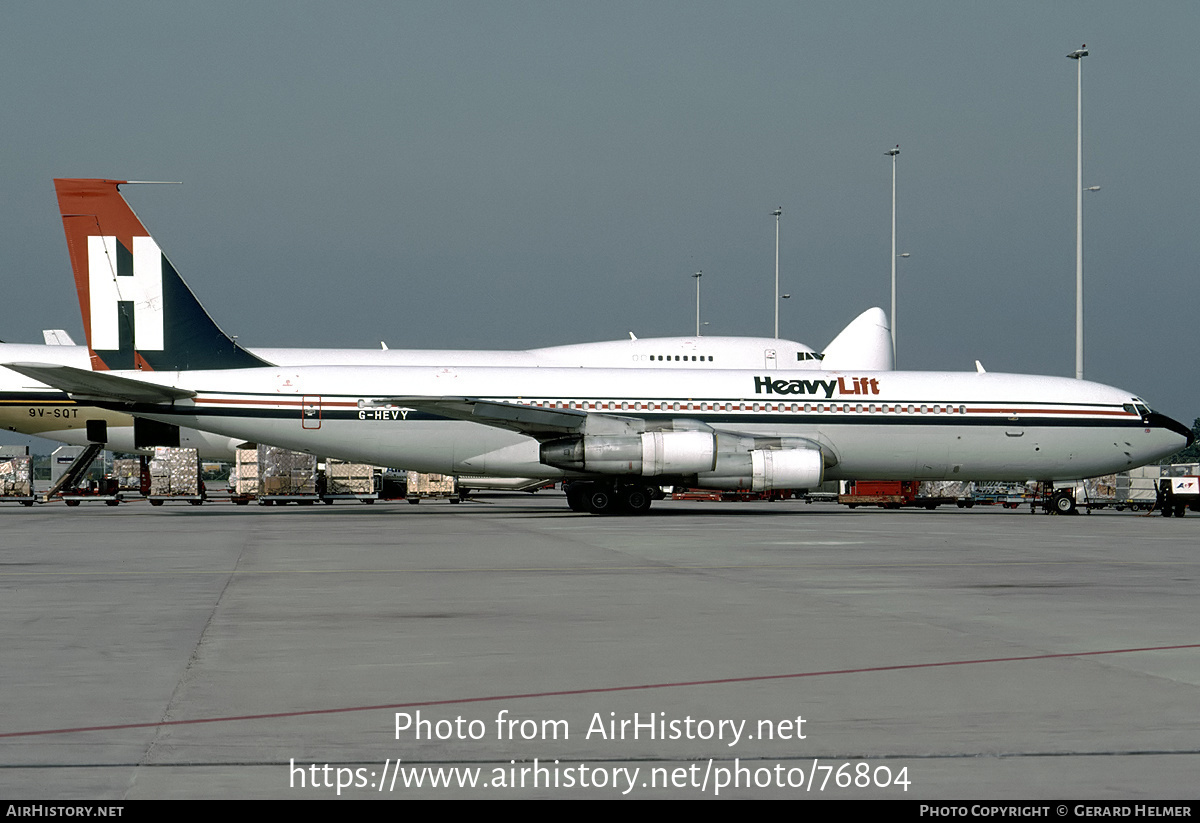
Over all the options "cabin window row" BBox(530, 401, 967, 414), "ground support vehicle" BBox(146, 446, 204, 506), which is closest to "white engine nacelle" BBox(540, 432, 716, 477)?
"cabin window row" BBox(530, 401, 967, 414)

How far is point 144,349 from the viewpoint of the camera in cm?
3294

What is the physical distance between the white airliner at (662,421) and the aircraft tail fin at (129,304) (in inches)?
37.6

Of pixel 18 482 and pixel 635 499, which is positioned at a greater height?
pixel 635 499

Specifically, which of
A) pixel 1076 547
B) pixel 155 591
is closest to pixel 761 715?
pixel 155 591

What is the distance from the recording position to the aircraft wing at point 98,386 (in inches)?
1150

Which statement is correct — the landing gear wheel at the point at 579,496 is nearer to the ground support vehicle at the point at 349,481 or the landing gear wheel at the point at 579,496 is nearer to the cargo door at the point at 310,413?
the cargo door at the point at 310,413

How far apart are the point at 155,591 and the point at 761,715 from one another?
27.7 ft

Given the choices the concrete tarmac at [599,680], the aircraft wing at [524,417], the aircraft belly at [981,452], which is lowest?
the concrete tarmac at [599,680]

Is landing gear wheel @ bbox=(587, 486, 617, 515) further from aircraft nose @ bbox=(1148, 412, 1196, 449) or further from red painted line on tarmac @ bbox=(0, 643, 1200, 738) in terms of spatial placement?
red painted line on tarmac @ bbox=(0, 643, 1200, 738)

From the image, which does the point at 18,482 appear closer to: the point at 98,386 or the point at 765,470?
the point at 98,386

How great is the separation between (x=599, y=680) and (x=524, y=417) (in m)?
23.4

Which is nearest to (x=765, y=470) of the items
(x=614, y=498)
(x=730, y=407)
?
(x=730, y=407)

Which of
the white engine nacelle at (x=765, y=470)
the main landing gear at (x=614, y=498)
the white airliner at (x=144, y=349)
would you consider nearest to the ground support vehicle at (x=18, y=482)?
the white airliner at (x=144, y=349)

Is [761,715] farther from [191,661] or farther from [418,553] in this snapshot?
[418,553]
